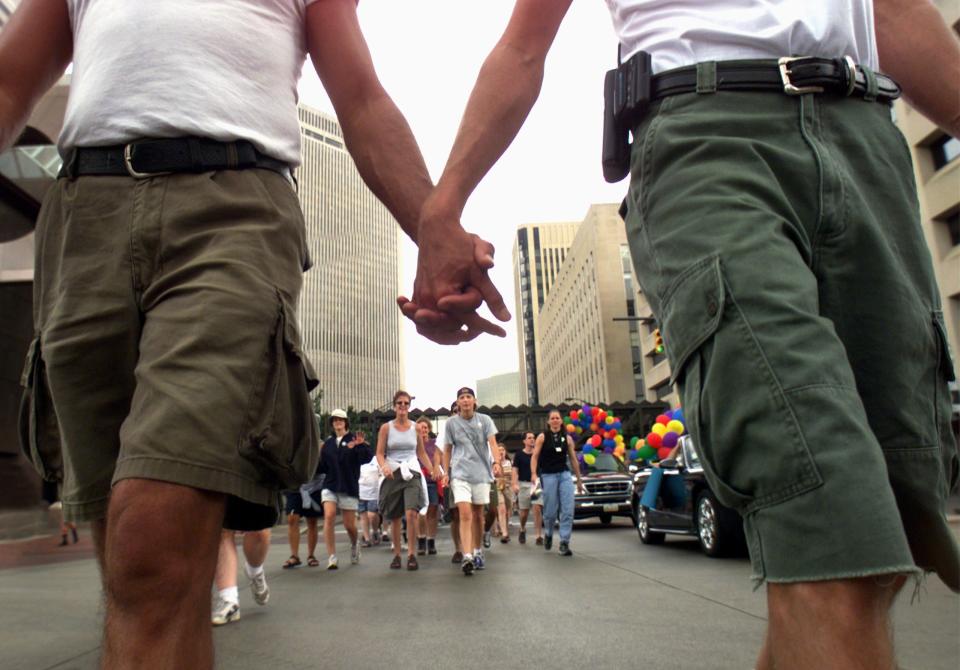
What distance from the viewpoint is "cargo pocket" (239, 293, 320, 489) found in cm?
156

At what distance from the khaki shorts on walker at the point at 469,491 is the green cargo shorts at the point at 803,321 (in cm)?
780

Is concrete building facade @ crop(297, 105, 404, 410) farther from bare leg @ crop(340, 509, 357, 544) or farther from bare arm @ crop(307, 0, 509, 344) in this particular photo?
bare arm @ crop(307, 0, 509, 344)

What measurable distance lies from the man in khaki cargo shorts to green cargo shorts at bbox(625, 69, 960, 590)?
0.55 metres

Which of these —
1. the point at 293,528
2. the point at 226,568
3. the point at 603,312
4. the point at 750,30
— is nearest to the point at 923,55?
the point at 750,30

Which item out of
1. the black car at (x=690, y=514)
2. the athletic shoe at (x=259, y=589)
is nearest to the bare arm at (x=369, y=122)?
the athletic shoe at (x=259, y=589)

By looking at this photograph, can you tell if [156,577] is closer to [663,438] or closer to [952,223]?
[663,438]

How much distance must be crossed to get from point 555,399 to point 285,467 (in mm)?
119921

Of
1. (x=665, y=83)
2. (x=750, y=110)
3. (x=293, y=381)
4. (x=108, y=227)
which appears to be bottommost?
(x=293, y=381)

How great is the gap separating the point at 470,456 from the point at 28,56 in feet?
26.5

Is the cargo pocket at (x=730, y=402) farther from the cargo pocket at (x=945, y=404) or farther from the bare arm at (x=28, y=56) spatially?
Result: the bare arm at (x=28, y=56)

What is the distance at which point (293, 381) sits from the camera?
169cm

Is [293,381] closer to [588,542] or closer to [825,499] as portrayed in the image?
[825,499]

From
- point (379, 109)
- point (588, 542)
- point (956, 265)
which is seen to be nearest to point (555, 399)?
point (956, 265)

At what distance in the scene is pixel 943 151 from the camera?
24.8 m
